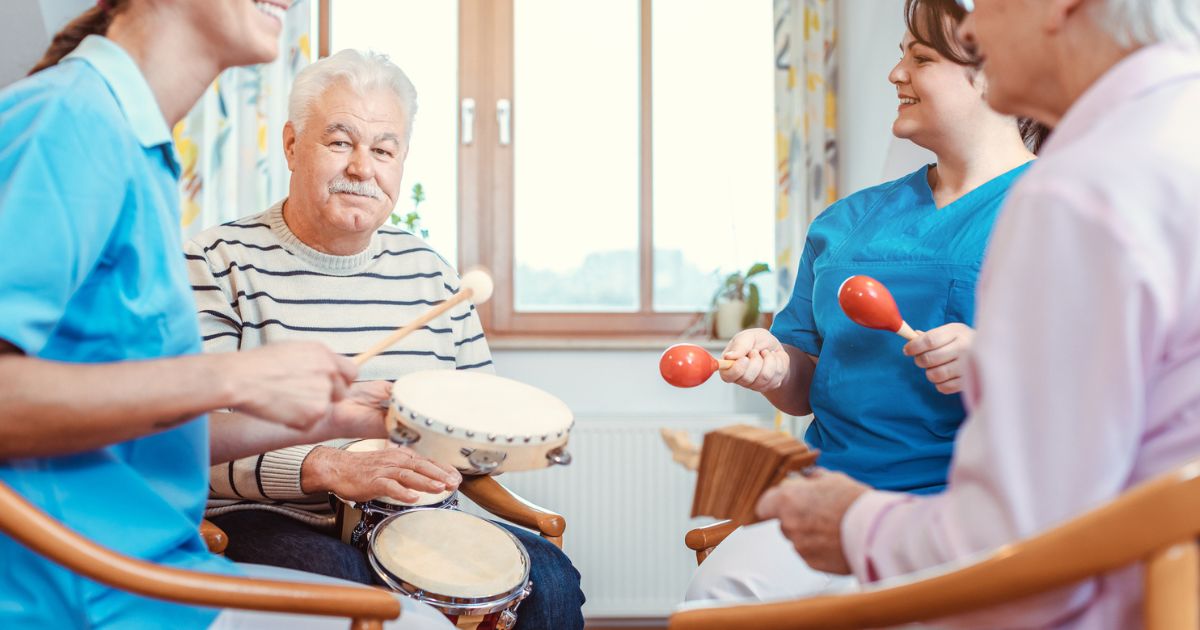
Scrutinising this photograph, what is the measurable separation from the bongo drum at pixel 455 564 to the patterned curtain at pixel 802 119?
2167mm

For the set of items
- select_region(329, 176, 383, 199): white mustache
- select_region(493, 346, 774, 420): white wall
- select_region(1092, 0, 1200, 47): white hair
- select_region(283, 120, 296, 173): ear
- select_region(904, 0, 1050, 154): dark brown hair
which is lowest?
select_region(493, 346, 774, 420): white wall

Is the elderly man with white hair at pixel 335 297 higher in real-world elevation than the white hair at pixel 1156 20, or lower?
lower

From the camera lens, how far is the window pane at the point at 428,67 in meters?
3.77

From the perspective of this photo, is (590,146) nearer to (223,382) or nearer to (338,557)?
(338,557)

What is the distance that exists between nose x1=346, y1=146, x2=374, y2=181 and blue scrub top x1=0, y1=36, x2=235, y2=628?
847 mm

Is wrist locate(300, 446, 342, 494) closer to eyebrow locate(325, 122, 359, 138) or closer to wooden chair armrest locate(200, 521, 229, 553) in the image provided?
wooden chair armrest locate(200, 521, 229, 553)

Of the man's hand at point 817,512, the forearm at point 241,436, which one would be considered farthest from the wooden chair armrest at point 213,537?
the man's hand at point 817,512

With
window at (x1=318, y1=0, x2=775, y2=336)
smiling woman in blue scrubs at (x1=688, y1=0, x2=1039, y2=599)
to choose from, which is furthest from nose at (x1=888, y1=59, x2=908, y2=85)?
window at (x1=318, y1=0, x2=775, y2=336)

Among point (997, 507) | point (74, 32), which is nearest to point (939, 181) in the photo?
point (997, 507)

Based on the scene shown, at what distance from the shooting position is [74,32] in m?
1.20

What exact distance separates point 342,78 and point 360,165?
0.19 metres

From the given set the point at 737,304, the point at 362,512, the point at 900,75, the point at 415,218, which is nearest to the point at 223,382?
the point at 362,512

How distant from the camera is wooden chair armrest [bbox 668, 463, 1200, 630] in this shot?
66 cm

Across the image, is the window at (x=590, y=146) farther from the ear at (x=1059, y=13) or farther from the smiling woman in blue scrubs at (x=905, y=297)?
the ear at (x=1059, y=13)
